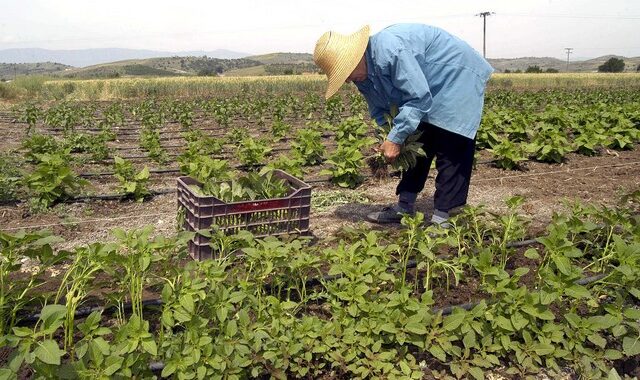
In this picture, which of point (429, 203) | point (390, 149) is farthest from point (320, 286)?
point (429, 203)

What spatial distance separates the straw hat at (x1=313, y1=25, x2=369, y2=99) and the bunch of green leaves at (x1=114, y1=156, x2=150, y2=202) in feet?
7.35

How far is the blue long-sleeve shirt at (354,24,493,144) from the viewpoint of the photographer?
11.1ft

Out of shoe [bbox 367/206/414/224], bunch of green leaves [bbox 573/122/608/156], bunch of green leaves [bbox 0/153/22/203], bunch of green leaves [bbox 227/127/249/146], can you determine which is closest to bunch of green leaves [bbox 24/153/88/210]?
bunch of green leaves [bbox 0/153/22/203]

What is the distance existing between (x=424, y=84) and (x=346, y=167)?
7.43 feet

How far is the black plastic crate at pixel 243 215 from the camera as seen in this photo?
10.7 feet

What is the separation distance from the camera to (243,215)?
11.2 feet

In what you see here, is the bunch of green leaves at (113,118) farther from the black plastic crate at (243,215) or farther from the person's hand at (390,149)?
the person's hand at (390,149)

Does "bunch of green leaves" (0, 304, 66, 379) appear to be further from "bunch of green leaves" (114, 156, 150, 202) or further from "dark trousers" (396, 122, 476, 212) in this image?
"bunch of green leaves" (114, 156, 150, 202)

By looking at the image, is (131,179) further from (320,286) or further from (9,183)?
(320,286)

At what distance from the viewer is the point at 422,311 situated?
227cm

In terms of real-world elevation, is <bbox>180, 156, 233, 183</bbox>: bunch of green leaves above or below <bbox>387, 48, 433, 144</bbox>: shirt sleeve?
below

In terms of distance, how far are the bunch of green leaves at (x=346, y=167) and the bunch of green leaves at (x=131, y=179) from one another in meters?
1.80

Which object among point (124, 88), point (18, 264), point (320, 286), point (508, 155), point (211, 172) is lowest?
point (320, 286)

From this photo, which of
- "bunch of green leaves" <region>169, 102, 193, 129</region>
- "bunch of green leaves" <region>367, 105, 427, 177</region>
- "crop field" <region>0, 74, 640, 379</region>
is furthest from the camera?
"bunch of green leaves" <region>169, 102, 193, 129</region>
